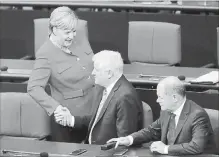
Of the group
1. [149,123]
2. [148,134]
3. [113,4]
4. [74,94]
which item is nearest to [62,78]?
[74,94]

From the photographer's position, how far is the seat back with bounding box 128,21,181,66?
6848mm

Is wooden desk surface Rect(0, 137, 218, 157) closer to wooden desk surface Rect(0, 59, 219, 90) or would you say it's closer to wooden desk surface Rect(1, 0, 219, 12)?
wooden desk surface Rect(0, 59, 219, 90)

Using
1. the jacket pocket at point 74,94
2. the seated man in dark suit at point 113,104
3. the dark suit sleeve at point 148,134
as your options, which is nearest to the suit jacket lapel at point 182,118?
the dark suit sleeve at point 148,134

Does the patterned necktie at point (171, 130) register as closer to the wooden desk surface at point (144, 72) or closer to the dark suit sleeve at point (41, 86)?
the dark suit sleeve at point (41, 86)

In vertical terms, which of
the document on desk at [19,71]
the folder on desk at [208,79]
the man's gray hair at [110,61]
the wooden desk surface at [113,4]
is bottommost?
the document on desk at [19,71]

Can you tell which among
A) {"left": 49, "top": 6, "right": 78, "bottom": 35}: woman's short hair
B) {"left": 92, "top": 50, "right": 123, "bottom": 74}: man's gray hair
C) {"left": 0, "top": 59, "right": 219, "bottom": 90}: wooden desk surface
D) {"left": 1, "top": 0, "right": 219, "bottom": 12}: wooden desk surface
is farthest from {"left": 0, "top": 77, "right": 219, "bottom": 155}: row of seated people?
{"left": 1, "top": 0, "right": 219, "bottom": 12}: wooden desk surface

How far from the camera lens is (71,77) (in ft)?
17.1

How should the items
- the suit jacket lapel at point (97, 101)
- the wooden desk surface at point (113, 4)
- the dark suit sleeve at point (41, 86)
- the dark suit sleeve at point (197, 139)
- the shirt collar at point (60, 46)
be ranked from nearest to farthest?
the dark suit sleeve at point (197, 139) < the suit jacket lapel at point (97, 101) < the dark suit sleeve at point (41, 86) < the shirt collar at point (60, 46) < the wooden desk surface at point (113, 4)

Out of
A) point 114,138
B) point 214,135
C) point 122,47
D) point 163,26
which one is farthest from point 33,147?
point 122,47

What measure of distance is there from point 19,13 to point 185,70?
2638 mm

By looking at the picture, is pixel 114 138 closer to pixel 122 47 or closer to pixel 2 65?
pixel 2 65

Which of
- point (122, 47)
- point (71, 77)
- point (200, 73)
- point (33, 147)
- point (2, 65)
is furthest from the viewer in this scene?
point (122, 47)

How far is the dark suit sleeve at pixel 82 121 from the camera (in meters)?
5.12

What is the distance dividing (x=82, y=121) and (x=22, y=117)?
0.55m
